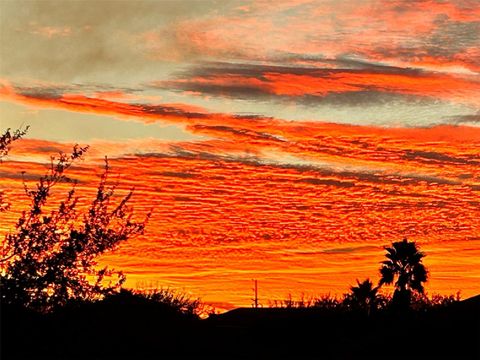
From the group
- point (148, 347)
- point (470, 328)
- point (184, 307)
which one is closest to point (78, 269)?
point (148, 347)

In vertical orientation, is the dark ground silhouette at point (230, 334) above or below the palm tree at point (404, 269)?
below

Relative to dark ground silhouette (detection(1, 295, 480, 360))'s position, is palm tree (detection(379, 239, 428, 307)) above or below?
above

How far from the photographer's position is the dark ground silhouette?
58.7 ft

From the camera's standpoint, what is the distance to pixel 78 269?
65.7 ft

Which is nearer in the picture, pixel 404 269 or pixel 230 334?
pixel 230 334

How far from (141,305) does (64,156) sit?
9316 mm

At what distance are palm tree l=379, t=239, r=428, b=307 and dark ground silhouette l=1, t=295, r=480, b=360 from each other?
69.9ft

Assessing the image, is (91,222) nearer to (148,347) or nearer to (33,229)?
(33,229)

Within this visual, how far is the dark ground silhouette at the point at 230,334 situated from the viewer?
1789 cm

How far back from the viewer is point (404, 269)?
59594 millimetres

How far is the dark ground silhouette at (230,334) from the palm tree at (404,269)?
21.3m

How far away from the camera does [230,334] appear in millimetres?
31625

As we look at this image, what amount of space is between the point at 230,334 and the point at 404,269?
3042cm

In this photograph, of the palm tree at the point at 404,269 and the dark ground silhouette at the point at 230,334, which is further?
the palm tree at the point at 404,269
